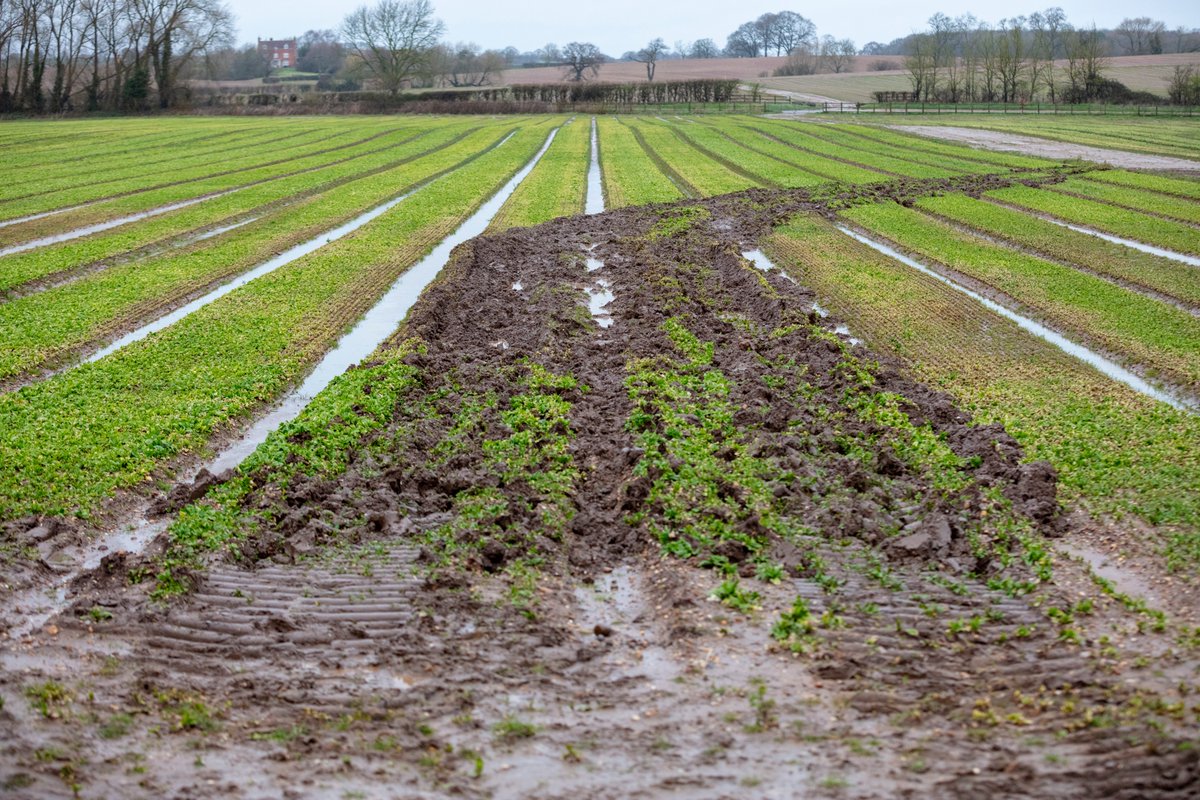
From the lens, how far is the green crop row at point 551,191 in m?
32.2

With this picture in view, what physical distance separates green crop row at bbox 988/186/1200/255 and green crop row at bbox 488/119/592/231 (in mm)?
14733

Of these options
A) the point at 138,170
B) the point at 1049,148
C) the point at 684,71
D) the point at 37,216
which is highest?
the point at 684,71

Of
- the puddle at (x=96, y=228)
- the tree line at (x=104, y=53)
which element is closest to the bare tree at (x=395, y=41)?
the tree line at (x=104, y=53)

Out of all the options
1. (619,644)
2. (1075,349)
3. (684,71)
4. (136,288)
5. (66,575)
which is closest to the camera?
(619,644)

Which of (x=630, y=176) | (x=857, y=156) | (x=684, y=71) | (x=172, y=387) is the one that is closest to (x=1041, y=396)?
(x=172, y=387)

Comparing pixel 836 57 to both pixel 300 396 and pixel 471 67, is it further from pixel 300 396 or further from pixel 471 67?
pixel 300 396

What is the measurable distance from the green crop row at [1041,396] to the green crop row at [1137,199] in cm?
1185

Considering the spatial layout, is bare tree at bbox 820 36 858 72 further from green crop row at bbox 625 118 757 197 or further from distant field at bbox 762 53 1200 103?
green crop row at bbox 625 118 757 197

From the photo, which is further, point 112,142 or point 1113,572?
point 112,142

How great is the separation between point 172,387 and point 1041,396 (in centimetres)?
1249

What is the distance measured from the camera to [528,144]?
60.0m

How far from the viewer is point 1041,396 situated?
14648 millimetres

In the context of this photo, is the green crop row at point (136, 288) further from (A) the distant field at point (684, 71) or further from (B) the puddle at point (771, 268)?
(A) the distant field at point (684, 71)

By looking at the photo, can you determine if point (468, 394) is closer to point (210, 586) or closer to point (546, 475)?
point (546, 475)
